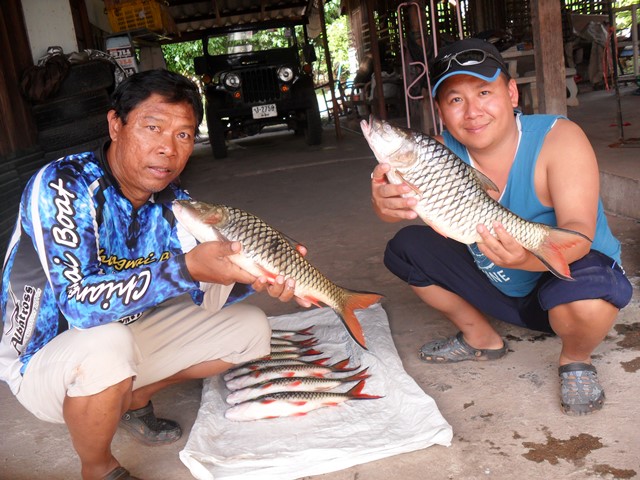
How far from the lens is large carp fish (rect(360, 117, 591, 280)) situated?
2229mm

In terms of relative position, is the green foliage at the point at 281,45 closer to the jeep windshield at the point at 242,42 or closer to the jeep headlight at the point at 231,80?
the jeep windshield at the point at 242,42

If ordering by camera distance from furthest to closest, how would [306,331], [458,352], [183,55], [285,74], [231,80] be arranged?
[183,55], [285,74], [231,80], [306,331], [458,352]

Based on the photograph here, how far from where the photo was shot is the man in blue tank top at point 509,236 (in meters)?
2.43

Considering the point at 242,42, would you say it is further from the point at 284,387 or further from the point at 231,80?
the point at 284,387

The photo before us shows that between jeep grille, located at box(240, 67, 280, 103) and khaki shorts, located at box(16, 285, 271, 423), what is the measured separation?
9476mm

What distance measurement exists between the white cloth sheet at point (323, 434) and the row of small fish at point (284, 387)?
0.10 ft

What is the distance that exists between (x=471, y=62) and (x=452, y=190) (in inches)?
23.7

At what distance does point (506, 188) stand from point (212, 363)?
141 cm

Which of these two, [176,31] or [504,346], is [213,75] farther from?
[504,346]

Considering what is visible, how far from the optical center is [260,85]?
11898mm

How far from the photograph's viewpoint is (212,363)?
279 centimetres

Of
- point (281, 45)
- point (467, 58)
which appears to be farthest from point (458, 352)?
point (281, 45)

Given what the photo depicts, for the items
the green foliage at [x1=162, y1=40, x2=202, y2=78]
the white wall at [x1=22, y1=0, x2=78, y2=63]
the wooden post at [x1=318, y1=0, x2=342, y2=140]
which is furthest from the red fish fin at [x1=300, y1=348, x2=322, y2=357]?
the green foliage at [x1=162, y1=40, x2=202, y2=78]

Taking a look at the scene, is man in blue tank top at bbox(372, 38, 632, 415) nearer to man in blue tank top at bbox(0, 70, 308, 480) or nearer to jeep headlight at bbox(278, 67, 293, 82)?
man in blue tank top at bbox(0, 70, 308, 480)
